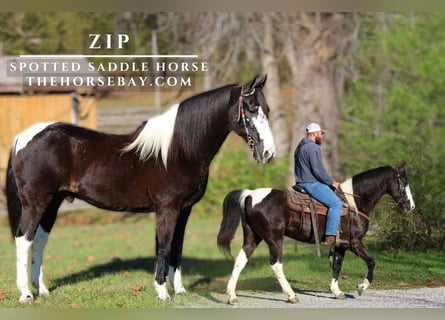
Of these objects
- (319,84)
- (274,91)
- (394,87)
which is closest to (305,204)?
(319,84)

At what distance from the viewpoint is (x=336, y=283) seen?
8.29 metres

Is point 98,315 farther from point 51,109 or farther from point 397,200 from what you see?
point 51,109

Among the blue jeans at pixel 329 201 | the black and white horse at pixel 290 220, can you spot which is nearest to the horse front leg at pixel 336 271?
the black and white horse at pixel 290 220

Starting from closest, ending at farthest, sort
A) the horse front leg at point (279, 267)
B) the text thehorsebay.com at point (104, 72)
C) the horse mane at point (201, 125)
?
the horse front leg at point (279, 267)
the horse mane at point (201, 125)
the text thehorsebay.com at point (104, 72)

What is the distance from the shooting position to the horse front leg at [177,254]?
8.62m

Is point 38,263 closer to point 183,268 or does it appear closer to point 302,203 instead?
point 302,203

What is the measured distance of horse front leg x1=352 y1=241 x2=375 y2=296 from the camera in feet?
26.0

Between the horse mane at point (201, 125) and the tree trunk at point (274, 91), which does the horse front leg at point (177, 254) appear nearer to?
the horse mane at point (201, 125)

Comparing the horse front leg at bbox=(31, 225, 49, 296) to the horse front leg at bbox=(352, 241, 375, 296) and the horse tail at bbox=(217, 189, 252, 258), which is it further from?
the horse front leg at bbox=(352, 241, 375, 296)

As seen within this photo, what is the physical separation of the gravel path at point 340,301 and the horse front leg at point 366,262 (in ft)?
0.66

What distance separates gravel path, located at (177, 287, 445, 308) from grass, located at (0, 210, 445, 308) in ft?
0.80

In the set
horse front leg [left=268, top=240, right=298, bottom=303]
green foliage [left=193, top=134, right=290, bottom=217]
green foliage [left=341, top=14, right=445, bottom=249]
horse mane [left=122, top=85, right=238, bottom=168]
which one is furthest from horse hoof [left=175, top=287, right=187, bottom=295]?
green foliage [left=193, top=134, right=290, bottom=217]

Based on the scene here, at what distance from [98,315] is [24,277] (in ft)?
2.97

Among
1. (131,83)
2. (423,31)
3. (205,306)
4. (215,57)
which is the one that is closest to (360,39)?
(423,31)
